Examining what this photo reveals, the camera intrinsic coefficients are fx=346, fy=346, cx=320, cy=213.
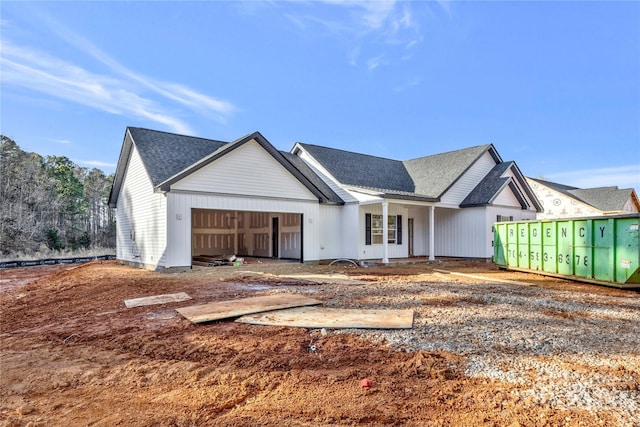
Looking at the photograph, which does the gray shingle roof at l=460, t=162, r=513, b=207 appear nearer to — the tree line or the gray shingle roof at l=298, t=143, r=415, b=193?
the gray shingle roof at l=298, t=143, r=415, b=193

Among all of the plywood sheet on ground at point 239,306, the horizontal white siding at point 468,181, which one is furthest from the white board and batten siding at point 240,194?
the horizontal white siding at point 468,181

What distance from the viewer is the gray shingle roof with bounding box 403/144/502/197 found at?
18578mm

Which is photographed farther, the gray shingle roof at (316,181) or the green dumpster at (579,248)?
the gray shingle roof at (316,181)

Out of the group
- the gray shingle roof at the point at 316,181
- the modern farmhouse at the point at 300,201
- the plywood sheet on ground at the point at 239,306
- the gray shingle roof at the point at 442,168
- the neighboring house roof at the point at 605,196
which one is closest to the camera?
the plywood sheet on ground at the point at 239,306

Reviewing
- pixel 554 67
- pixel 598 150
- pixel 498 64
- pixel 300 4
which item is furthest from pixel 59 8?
pixel 598 150

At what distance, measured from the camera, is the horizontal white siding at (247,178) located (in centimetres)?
1318

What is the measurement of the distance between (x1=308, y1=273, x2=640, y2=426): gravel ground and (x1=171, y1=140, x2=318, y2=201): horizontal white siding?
25.2 feet

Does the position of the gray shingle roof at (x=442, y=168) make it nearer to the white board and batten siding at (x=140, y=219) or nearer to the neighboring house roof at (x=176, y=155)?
the neighboring house roof at (x=176, y=155)

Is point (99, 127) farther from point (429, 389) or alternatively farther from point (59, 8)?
point (429, 389)

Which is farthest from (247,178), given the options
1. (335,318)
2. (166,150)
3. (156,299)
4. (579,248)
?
(579,248)

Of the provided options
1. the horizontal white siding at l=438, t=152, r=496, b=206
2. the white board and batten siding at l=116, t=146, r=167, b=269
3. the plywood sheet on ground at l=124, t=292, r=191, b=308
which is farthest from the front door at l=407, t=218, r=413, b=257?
the plywood sheet on ground at l=124, t=292, r=191, b=308

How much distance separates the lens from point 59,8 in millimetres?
9773

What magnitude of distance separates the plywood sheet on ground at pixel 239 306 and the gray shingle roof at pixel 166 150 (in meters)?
8.19

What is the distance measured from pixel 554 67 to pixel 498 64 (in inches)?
105
